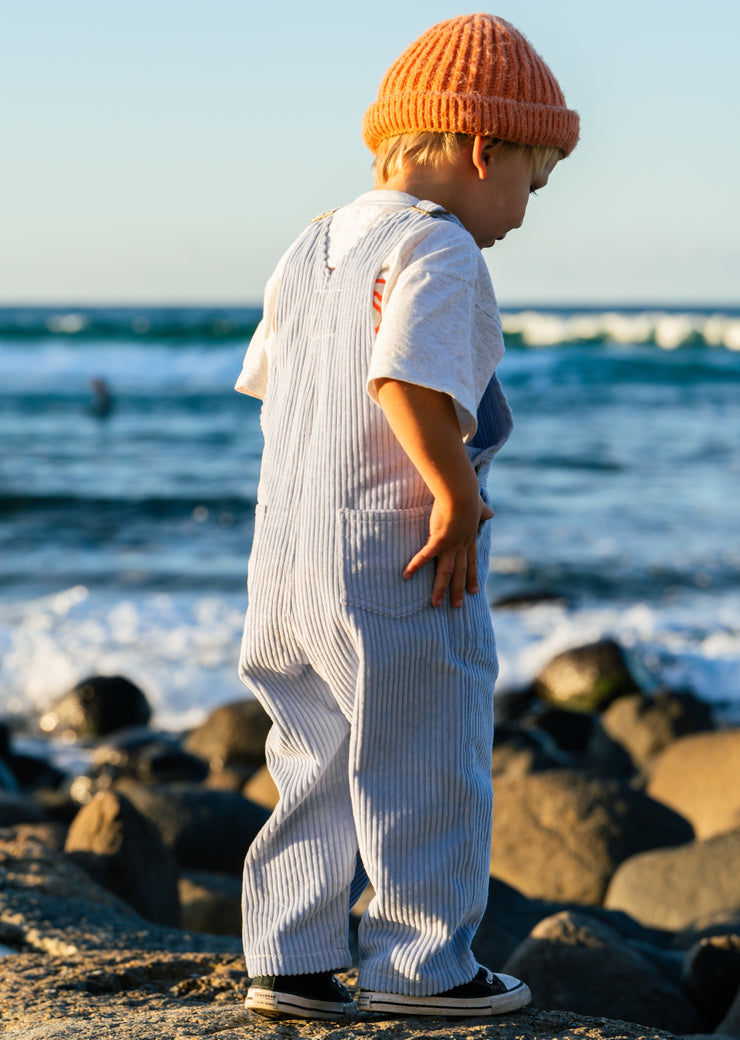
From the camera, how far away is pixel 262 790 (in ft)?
17.1

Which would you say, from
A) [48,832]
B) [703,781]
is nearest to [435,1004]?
[48,832]

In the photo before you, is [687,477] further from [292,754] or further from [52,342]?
[52,342]

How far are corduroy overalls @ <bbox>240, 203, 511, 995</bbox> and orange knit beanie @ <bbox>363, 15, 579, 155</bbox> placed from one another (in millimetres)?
168

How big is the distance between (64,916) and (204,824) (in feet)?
4.73

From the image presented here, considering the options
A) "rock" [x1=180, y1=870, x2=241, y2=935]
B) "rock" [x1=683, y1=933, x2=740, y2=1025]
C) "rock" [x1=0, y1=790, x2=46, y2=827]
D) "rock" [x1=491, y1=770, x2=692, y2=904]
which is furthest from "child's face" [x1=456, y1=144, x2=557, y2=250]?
"rock" [x1=0, y1=790, x2=46, y2=827]

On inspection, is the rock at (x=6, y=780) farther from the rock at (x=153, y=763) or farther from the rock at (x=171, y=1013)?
the rock at (x=171, y=1013)

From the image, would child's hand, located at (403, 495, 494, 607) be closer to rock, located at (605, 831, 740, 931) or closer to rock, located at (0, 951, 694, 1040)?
rock, located at (0, 951, 694, 1040)

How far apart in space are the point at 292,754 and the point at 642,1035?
75 cm

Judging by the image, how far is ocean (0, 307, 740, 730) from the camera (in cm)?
784

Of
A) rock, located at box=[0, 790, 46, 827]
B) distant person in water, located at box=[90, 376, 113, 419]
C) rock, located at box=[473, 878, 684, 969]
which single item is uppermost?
distant person in water, located at box=[90, 376, 113, 419]

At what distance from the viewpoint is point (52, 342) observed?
39438 mm

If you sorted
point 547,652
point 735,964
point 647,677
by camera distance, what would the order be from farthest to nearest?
point 547,652 → point 647,677 → point 735,964

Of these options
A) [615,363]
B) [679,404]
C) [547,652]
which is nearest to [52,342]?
[615,363]

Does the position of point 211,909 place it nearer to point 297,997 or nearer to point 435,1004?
point 297,997
